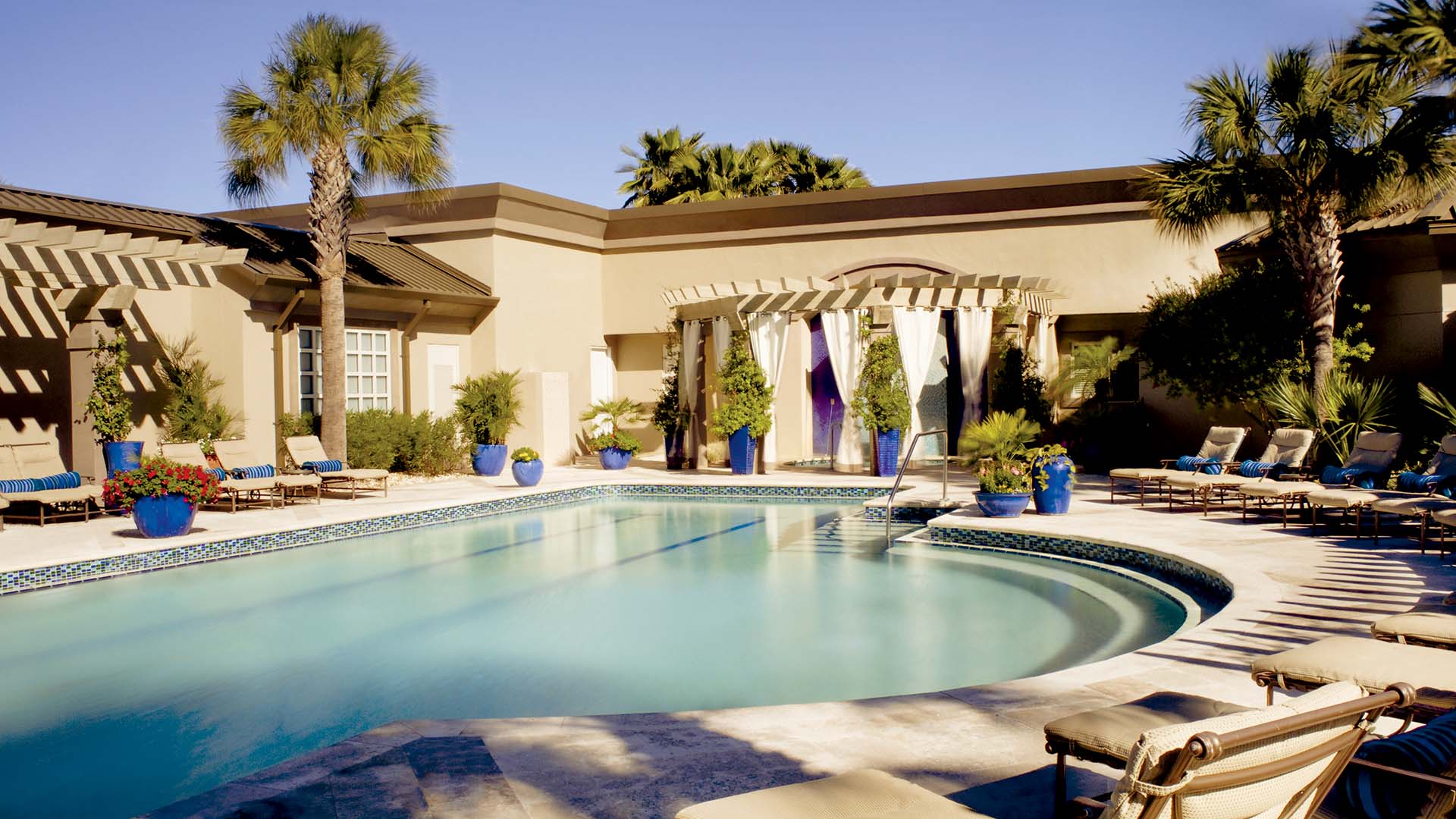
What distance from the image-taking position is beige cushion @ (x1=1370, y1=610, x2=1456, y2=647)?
4172mm

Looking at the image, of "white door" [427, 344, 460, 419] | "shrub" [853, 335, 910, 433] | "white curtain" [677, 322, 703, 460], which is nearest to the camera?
"shrub" [853, 335, 910, 433]

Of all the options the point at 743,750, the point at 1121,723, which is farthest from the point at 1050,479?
the point at 1121,723

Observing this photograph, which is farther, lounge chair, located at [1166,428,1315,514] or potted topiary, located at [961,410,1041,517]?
lounge chair, located at [1166,428,1315,514]

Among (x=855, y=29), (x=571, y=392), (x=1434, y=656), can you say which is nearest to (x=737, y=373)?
(x=571, y=392)

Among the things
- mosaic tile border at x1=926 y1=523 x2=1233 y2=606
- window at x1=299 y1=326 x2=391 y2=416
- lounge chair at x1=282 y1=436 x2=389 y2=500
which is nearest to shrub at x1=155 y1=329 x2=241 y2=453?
lounge chair at x1=282 y1=436 x2=389 y2=500

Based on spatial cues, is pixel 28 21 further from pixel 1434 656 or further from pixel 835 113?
pixel 1434 656

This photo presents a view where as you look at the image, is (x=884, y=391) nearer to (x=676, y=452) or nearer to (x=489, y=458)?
(x=676, y=452)

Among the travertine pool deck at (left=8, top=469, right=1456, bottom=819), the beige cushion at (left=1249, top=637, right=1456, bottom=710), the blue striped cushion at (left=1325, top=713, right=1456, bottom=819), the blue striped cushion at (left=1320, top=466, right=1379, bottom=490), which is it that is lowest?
the travertine pool deck at (left=8, top=469, right=1456, bottom=819)

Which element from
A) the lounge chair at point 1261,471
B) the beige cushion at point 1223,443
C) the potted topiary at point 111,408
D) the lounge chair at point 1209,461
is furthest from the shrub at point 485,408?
the beige cushion at point 1223,443

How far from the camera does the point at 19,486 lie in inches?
457

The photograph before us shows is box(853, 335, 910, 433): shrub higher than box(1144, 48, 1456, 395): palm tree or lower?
lower

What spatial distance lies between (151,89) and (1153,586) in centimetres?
1724

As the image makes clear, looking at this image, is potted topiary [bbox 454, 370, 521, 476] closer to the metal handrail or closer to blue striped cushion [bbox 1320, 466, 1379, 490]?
the metal handrail

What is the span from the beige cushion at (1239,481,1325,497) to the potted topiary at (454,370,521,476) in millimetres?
10500
